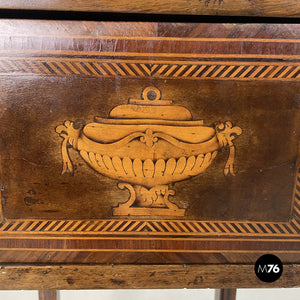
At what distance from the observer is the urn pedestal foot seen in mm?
780

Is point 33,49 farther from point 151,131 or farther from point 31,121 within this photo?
point 151,131

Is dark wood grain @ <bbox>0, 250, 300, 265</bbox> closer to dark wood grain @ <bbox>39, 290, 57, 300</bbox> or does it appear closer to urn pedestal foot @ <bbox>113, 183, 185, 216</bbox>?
urn pedestal foot @ <bbox>113, 183, 185, 216</bbox>

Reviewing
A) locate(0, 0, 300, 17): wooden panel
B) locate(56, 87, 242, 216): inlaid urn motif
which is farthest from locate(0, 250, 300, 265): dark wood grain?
locate(0, 0, 300, 17): wooden panel

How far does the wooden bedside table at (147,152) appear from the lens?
2.34 feet

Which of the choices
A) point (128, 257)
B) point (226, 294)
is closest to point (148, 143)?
point (128, 257)

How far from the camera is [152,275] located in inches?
32.3

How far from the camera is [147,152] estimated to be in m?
0.76

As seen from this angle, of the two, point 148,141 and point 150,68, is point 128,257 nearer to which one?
point 148,141

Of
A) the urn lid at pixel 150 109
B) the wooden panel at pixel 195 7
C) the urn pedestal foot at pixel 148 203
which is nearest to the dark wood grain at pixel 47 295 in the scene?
the urn pedestal foot at pixel 148 203

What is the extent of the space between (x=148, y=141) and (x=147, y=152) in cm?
2

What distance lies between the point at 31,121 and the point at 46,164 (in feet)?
0.32

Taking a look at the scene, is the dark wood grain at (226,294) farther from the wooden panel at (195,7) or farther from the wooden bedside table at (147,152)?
the wooden panel at (195,7)

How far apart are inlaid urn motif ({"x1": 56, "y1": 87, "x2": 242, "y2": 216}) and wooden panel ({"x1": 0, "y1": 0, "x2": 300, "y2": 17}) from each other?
0.53ft

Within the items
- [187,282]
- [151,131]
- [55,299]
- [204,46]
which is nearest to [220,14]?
[204,46]
